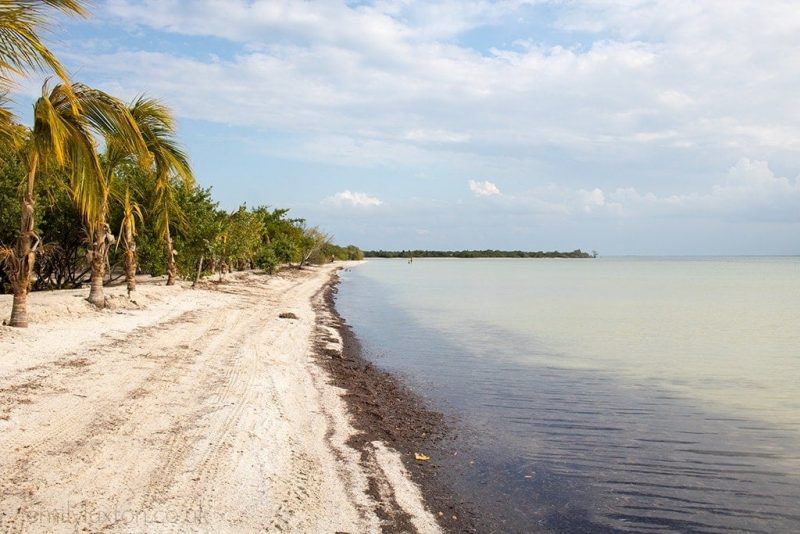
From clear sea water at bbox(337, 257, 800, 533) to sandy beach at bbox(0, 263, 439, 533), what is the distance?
1309 millimetres

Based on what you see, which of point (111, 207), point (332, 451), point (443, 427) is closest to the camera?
point (332, 451)

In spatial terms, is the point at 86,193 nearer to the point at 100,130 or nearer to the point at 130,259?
the point at 100,130

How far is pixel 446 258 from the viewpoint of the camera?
199m

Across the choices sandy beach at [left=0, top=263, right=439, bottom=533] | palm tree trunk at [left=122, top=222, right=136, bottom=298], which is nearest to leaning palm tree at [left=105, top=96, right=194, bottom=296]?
palm tree trunk at [left=122, top=222, right=136, bottom=298]

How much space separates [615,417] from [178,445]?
6278mm

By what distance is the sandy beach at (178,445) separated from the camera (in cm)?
444

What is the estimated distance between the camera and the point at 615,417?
29.7 ft

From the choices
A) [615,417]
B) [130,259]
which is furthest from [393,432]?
[130,259]

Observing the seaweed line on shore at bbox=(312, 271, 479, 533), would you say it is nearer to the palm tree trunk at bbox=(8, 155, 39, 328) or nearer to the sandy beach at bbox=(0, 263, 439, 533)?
the sandy beach at bbox=(0, 263, 439, 533)

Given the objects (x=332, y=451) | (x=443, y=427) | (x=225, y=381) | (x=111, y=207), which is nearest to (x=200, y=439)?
(x=332, y=451)

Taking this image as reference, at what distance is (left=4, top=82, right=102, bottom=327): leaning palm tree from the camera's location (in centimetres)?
906

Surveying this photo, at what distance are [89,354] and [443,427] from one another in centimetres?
564

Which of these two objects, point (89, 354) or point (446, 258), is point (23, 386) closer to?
point (89, 354)

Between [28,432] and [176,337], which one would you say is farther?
[176,337]
